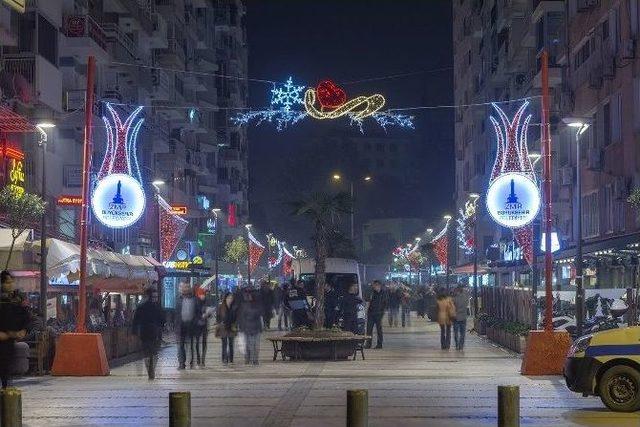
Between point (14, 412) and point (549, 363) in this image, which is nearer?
point (14, 412)

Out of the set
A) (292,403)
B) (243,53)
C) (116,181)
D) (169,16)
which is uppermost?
(243,53)

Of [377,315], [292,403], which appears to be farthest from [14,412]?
[377,315]

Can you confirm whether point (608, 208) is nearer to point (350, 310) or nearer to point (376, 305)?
point (350, 310)

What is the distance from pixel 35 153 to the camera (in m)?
41.2

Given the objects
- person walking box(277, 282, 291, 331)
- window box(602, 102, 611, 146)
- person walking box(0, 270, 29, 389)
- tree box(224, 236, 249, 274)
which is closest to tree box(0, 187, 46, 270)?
person walking box(0, 270, 29, 389)

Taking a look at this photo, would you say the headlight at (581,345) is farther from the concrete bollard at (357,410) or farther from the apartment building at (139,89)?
the apartment building at (139,89)

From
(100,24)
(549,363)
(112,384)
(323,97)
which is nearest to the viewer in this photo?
(112,384)

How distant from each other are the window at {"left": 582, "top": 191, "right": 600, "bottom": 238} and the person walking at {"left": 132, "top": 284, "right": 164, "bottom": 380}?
23.0 metres

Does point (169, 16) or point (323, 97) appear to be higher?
point (169, 16)

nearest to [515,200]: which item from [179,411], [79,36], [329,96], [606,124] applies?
[329,96]

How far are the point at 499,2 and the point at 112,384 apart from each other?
2120 inches

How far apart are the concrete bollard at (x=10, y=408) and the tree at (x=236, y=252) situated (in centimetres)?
7473

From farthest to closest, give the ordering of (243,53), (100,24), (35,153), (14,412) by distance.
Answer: (243,53) < (100,24) < (35,153) < (14,412)

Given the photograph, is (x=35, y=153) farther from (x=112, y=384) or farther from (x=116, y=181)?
(x=112, y=384)
